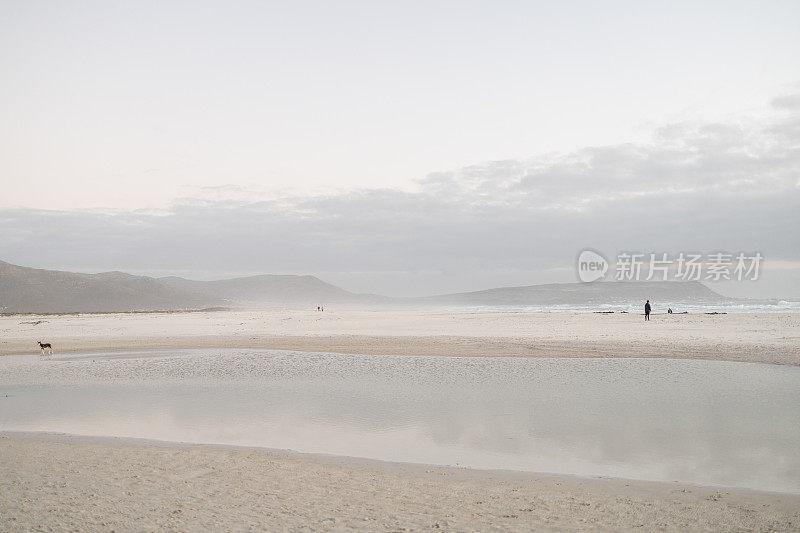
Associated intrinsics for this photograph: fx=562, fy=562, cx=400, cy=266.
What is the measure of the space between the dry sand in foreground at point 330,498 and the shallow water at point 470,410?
0.90 m

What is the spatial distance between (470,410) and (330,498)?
21.7ft

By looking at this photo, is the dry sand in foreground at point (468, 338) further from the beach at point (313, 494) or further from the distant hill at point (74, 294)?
the distant hill at point (74, 294)

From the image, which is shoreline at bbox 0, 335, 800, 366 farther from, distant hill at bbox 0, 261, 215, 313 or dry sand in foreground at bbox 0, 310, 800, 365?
distant hill at bbox 0, 261, 215, 313

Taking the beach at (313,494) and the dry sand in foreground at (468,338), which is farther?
the dry sand in foreground at (468,338)

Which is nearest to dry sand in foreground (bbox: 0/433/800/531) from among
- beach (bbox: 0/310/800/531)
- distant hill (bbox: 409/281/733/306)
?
beach (bbox: 0/310/800/531)

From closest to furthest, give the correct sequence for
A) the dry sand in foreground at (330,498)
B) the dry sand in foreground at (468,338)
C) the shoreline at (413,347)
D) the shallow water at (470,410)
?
the dry sand in foreground at (330,498) < the shallow water at (470,410) < the shoreline at (413,347) < the dry sand in foreground at (468,338)

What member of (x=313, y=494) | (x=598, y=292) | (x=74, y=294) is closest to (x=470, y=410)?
(x=313, y=494)

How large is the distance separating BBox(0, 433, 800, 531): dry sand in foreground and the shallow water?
903 millimetres

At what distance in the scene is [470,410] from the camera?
1336 cm

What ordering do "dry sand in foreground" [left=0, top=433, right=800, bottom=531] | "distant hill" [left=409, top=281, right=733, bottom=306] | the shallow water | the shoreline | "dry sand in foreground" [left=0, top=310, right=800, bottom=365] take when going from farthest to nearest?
1. "distant hill" [left=409, top=281, right=733, bottom=306]
2. "dry sand in foreground" [left=0, top=310, right=800, bottom=365]
3. the shoreline
4. the shallow water
5. "dry sand in foreground" [left=0, top=433, right=800, bottom=531]

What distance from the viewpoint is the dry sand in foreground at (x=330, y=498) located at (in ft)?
20.9

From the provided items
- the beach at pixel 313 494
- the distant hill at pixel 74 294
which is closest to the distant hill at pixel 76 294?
the distant hill at pixel 74 294

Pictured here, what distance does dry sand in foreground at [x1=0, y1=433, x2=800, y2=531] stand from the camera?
638cm

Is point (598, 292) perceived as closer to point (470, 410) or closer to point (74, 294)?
point (74, 294)
